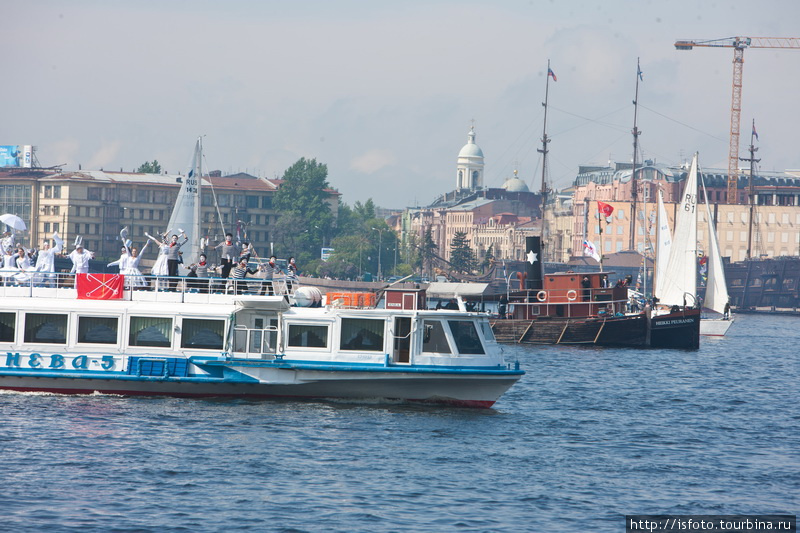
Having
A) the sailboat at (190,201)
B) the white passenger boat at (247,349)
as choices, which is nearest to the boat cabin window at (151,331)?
the white passenger boat at (247,349)

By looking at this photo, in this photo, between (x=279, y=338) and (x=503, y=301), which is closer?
(x=279, y=338)

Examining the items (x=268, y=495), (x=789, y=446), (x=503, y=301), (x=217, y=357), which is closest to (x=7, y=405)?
(x=217, y=357)

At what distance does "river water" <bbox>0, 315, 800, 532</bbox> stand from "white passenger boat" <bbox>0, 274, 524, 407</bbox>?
2.20ft

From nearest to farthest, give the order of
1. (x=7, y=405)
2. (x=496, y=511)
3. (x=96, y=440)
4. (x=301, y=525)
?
(x=301, y=525)
(x=496, y=511)
(x=96, y=440)
(x=7, y=405)

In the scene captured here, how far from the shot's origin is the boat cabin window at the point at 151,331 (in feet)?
105

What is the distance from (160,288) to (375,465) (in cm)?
1053

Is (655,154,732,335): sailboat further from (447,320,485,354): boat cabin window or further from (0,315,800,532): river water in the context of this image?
(447,320,485,354): boat cabin window

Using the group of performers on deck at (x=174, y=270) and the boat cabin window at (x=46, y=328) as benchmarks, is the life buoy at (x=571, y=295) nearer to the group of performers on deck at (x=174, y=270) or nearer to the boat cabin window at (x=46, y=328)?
the group of performers on deck at (x=174, y=270)

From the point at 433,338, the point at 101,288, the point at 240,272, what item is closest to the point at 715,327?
the point at 433,338

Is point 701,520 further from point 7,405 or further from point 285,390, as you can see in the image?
point 7,405

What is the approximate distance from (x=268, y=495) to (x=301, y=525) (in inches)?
85.3

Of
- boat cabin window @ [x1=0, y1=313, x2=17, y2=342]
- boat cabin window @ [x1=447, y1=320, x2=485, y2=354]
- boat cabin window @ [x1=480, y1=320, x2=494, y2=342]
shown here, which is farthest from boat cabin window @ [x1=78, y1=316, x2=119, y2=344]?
boat cabin window @ [x1=480, y1=320, x2=494, y2=342]

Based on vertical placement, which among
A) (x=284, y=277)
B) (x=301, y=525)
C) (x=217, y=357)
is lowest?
(x=301, y=525)

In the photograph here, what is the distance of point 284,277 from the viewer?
3334 cm
